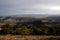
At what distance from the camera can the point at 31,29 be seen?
234cm

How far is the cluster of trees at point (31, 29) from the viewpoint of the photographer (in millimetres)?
2307

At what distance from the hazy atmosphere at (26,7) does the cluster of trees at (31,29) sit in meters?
0.25

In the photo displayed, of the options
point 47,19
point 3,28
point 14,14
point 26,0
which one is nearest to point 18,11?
point 14,14

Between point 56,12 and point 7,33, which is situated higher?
point 56,12

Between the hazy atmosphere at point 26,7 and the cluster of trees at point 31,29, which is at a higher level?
the hazy atmosphere at point 26,7

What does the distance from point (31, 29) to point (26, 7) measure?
18.9 inches

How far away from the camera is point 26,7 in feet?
7.83

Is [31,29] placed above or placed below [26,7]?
below

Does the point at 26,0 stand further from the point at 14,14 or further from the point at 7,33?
the point at 7,33

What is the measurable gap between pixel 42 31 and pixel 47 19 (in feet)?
0.93

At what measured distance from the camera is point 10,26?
2357 mm

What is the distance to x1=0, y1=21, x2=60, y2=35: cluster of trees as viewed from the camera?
2.31 m

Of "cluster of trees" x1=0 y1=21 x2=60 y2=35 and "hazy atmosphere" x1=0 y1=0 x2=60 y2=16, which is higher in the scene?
"hazy atmosphere" x1=0 y1=0 x2=60 y2=16

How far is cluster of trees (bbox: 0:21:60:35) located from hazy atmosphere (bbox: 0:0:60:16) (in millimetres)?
254
